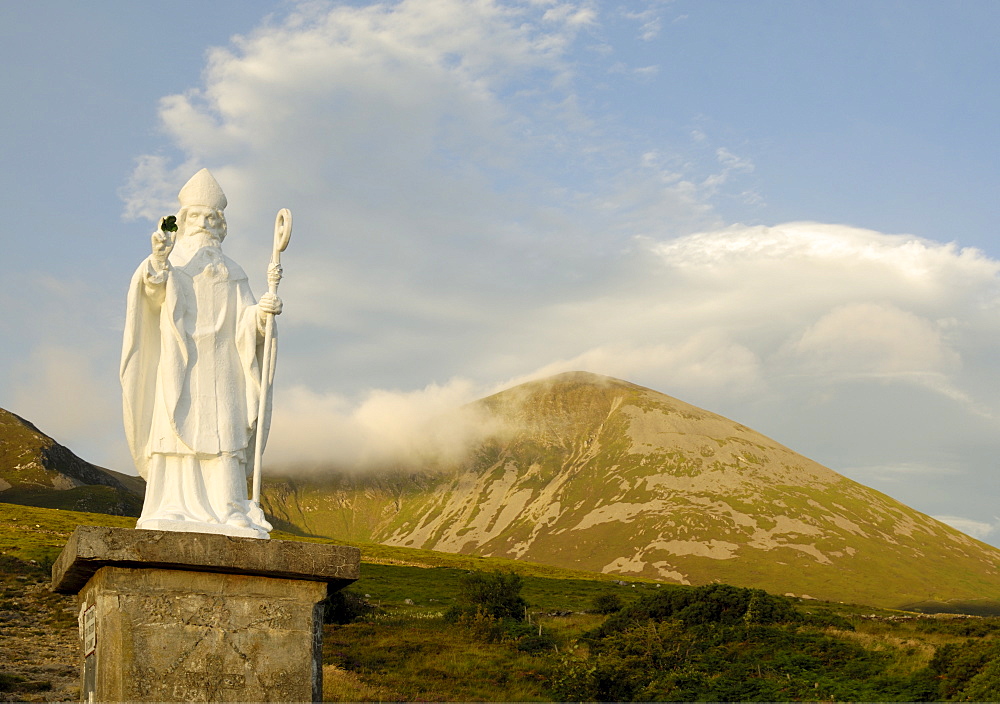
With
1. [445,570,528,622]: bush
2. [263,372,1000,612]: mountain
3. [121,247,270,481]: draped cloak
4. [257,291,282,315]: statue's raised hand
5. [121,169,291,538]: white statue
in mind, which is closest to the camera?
[121,169,291,538]: white statue

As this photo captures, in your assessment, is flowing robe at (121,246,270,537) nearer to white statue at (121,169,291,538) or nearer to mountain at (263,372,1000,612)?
white statue at (121,169,291,538)

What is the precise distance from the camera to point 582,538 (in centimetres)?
13500

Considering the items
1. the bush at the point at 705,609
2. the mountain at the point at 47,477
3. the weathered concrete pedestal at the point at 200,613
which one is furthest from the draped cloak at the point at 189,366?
the mountain at the point at 47,477

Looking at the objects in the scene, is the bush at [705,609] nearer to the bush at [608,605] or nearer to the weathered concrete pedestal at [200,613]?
the bush at [608,605]

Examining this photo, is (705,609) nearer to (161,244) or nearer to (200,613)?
(200,613)

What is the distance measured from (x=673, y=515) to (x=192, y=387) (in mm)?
128555

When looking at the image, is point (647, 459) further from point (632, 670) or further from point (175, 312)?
point (175, 312)

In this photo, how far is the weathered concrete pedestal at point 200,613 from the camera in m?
6.90

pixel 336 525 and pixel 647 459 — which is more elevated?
pixel 647 459

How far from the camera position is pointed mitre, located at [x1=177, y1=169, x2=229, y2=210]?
8938 mm

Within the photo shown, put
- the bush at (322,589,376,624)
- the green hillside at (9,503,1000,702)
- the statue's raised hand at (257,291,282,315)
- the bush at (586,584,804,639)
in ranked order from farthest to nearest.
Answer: the bush at (586,584,804,639) < the bush at (322,589,376,624) < the green hillside at (9,503,1000,702) < the statue's raised hand at (257,291,282,315)

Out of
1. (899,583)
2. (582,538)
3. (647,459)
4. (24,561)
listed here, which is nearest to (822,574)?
(899,583)

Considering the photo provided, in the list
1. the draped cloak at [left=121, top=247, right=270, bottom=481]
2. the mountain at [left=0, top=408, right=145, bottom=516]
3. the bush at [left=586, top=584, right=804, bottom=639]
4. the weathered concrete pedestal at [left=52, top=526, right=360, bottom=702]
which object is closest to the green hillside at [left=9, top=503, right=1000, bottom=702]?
the bush at [left=586, top=584, right=804, bottom=639]

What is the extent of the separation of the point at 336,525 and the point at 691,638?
164m
